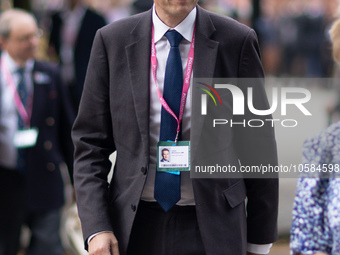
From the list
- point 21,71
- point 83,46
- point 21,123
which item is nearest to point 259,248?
point 21,123

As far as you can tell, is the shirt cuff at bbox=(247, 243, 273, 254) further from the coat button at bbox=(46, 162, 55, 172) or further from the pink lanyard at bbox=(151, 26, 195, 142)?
the coat button at bbox=(46, 162, 55, 172)

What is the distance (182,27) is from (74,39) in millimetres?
6817

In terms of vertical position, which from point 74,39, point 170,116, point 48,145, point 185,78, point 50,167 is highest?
point 185,78

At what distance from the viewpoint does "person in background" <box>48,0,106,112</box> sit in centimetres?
971

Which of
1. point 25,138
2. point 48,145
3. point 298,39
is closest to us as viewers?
point 25,138

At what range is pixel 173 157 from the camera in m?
3.24

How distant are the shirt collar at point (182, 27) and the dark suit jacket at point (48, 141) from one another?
265 cm

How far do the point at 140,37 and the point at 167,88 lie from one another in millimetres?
260

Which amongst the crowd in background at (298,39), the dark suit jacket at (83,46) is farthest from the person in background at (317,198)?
the crowd in background at (298,39)

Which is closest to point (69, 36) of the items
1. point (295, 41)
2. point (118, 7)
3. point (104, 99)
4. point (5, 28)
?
point (5, 28)

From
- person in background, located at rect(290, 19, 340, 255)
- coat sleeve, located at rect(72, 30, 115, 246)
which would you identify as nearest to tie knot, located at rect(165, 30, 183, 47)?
coat sleeve, located at rect(72, 30, 115, 246)

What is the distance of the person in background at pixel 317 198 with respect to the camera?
3.27m

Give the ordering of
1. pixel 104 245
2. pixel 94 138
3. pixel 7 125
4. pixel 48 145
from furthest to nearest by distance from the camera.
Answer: pixel 48 145 < pixel 7 125 < pixel 94 138 < pixel 104 245

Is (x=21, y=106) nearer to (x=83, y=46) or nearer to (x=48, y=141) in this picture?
(x=48, y=141)
